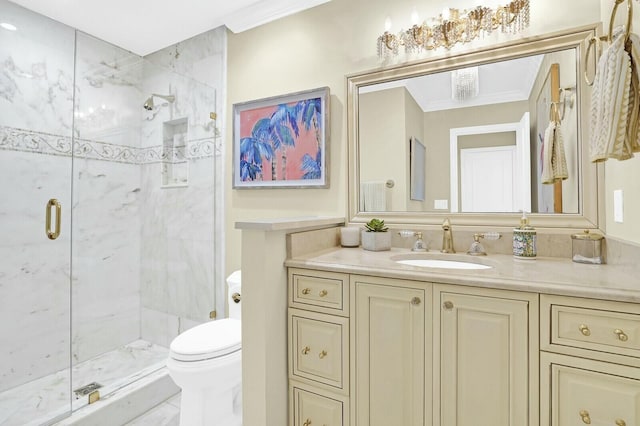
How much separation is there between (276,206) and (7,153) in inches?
67.6

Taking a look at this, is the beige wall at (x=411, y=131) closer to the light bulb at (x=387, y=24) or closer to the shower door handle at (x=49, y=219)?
the light bulb at (x=387, y=24)

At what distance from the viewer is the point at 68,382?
2076mm

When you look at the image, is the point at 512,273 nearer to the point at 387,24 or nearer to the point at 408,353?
the point at 408,353

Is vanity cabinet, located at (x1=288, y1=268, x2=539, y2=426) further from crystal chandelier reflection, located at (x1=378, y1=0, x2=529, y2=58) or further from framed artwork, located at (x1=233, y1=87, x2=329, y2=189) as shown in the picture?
crystal chandelier reflection, located at (x1=378, y1=0, x2=529, y2=58)

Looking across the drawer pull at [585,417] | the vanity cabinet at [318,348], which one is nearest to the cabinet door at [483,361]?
the drawer pull at [585,417]

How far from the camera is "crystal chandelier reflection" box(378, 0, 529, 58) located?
1.54m

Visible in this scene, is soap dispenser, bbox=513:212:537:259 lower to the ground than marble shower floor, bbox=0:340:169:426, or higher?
higher

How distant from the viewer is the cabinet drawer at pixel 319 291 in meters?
1.27

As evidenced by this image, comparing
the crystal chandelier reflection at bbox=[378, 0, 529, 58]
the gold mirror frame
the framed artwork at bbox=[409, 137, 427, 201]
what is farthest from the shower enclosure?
the framed artwork at bbox=[409, 137, 427, 201]

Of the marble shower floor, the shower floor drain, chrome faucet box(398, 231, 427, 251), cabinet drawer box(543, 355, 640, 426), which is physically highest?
chrome faucet box(398, 231, 427, 251)

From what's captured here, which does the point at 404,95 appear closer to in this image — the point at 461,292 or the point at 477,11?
the point at 477,11

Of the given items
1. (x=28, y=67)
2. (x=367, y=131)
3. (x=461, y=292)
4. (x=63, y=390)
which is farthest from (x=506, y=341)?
(x=28, y=67)

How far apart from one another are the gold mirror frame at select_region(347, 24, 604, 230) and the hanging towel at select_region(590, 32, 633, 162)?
0.58 metres

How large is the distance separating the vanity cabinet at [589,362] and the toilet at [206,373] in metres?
1.31
